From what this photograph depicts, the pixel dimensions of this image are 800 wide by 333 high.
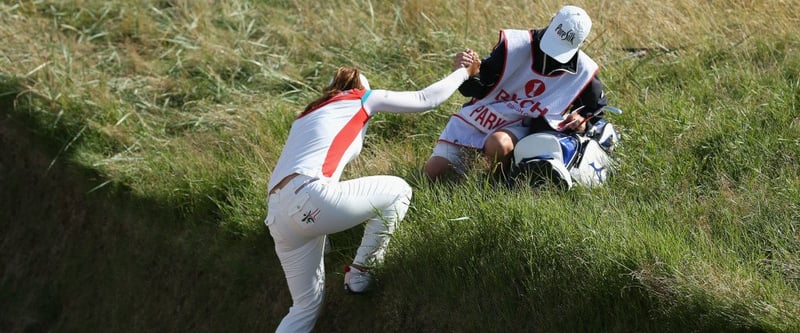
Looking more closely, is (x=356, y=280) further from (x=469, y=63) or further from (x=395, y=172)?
(x=469, y=63)

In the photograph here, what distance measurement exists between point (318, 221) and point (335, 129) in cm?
53

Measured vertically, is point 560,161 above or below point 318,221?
above

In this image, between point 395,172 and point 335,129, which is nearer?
point 335,129

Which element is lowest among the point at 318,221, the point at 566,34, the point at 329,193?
the point at 318,221

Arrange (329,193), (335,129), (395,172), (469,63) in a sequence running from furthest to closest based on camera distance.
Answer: (395,172) → (469,63) → (335,129) → (329,193)

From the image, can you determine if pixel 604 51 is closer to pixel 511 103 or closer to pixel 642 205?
pixel 511 103

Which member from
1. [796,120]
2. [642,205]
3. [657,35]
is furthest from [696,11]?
[642,205]

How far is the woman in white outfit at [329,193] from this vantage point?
677cm

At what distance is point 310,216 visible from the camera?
22.1 ft

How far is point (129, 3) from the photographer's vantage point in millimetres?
12219

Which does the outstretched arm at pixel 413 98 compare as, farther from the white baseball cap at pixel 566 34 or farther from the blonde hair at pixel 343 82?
the white baseball cap at pixel 566 34

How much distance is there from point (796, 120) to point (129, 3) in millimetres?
7098

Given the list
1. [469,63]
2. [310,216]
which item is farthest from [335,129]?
[469,63]

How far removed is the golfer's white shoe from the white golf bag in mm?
1039
